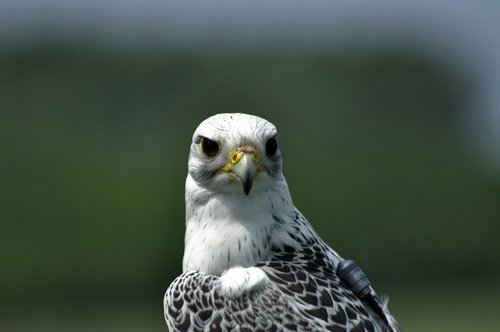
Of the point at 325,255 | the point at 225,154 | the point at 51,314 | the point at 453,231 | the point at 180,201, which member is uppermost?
the point at 225,154

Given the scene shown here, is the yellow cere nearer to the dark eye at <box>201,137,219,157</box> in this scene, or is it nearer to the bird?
the bird

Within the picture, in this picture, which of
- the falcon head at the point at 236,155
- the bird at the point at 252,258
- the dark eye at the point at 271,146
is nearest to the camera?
the bird at the point at 252,258

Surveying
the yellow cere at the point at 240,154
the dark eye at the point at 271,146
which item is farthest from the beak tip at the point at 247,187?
the dark eye at the point at 271,146

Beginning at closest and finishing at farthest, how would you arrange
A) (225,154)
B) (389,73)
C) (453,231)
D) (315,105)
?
(225,154)
(453,231)
(315,105)
(389,73)

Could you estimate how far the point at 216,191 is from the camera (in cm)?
546

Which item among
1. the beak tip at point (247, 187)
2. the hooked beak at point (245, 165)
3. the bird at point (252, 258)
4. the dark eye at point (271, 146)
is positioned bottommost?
the bird at point (252, 258)

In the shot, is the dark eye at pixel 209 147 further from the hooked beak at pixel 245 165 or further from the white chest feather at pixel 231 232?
the white chest feather at pixel 231 232

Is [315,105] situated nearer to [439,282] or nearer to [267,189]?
[439,282]

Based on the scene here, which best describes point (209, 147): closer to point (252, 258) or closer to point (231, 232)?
point (231, 232)

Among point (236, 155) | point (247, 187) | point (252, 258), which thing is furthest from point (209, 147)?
point (252, 258)

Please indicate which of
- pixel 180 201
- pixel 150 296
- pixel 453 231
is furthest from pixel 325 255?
pixel 453 231

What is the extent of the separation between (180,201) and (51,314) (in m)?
5.81

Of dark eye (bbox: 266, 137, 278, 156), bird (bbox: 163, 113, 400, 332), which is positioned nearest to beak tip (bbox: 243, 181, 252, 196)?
bird (bbox: 163, 113, 400, 332)

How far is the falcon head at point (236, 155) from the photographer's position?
5.21 metres
